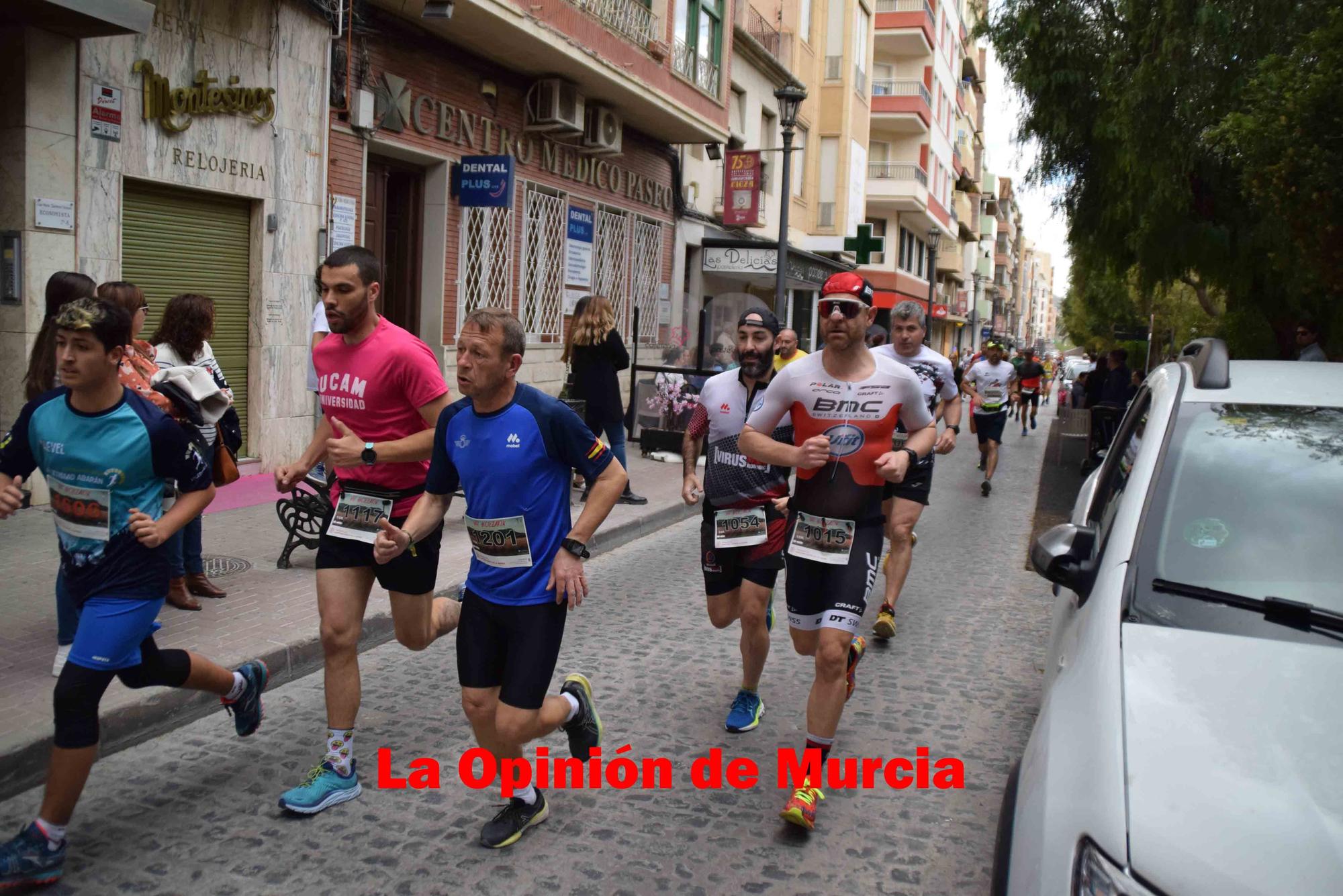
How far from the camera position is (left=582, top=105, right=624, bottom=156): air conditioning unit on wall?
661 inches

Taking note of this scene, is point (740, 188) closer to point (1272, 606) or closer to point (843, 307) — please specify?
point (843, 307)

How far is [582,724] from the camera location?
13.1 feet

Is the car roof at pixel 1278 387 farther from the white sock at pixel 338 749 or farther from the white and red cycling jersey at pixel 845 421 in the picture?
the white sock at pixel 338 749

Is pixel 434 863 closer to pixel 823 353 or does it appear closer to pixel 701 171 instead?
pixel 823 353

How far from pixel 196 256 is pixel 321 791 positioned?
7.71 meters

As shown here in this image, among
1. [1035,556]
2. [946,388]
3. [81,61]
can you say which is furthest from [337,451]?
[81,61]

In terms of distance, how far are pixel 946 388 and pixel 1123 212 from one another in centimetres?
942

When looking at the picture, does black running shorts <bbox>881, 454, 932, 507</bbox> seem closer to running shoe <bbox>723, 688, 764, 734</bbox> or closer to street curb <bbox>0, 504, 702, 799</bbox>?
running shoe <bbox>723, 688, 764, 734</bbox>

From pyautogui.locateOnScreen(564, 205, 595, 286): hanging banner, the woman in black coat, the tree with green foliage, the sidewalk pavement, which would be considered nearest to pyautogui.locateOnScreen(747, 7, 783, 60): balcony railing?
pyautogui.locateOnScreen(564, 205, 595, 286): hanging banner

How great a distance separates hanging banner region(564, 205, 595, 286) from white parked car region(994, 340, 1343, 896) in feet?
45.5

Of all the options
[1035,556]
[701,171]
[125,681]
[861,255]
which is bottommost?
[125,681]

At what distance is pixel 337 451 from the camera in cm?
403

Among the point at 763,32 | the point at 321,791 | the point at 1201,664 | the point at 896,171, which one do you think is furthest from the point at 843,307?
the point at 896,171

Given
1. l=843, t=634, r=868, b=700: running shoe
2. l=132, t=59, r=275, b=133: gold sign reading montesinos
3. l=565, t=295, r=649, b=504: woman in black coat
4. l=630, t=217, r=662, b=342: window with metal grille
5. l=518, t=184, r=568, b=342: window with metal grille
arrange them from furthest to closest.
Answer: l=630, t=217, r=662, b=342: window with metal grille < l=518, t=184, r=568, b=342: window with metal grille < l=565, t=295, r=649, b=504: woman in black coat < l=132, t=59, r=275, b=133: gold sign reading montesinos < l=843, t=634, r=868, b=700: running shoe
